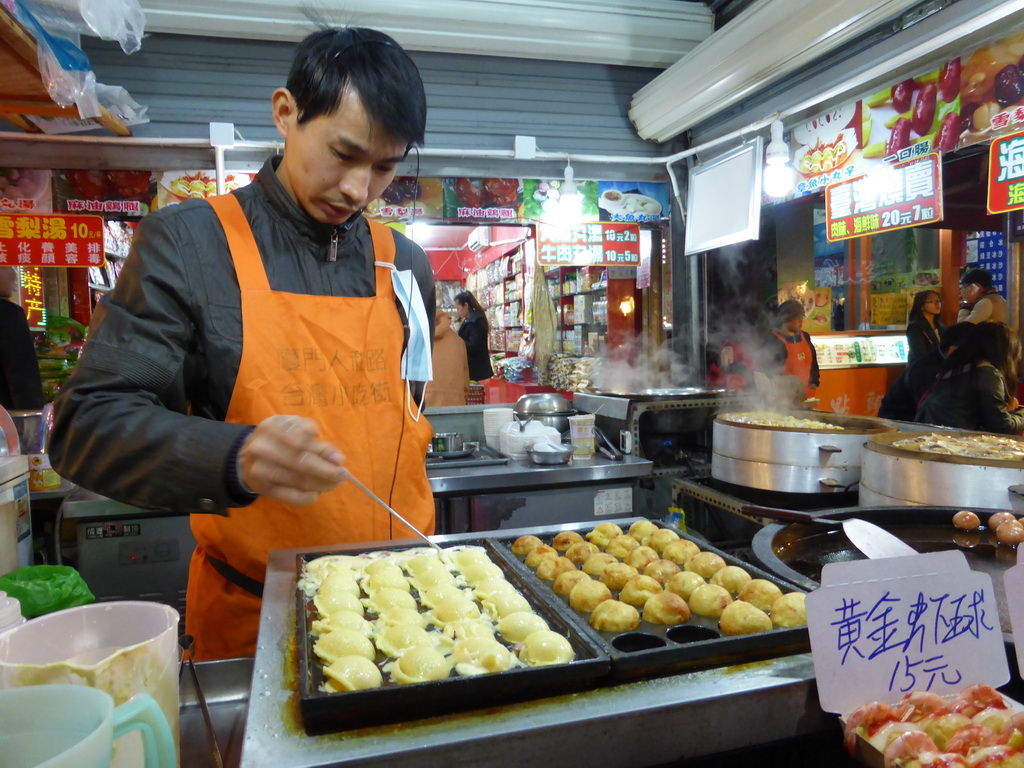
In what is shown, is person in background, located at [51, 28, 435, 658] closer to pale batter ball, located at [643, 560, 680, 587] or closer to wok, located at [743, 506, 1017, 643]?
pale batter ball, located at [643, 560, 680, 587]

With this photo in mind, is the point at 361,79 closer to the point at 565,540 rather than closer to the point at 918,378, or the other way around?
the point at 565,540

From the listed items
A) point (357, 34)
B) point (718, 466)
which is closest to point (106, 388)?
point (357, 34)

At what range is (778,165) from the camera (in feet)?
11.9

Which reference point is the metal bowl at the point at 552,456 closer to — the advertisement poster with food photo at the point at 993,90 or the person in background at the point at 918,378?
the advertisement poster with food photo at the point at 993,90

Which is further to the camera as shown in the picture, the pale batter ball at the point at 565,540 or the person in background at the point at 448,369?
the person in background at the point at 448,369

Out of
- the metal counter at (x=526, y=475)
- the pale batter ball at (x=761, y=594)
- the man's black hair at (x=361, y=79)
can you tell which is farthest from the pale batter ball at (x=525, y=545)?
the metal counter at (x=526, y=475)

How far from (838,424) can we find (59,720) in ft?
10.1

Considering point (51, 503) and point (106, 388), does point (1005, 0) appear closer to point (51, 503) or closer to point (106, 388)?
point (106, 388)

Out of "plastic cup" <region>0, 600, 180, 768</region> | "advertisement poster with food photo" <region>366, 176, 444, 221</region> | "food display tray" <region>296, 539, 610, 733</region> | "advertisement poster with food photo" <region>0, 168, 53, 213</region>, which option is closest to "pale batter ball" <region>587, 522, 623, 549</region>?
"food display tray" <region>296, 539, 610, 733</region>

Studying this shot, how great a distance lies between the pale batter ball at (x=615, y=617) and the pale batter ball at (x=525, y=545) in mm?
329

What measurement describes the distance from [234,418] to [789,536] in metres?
1.33

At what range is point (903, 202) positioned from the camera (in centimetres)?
324

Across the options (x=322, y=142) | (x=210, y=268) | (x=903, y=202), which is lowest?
(x=210, y=268)

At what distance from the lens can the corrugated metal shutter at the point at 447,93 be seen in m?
3.94
